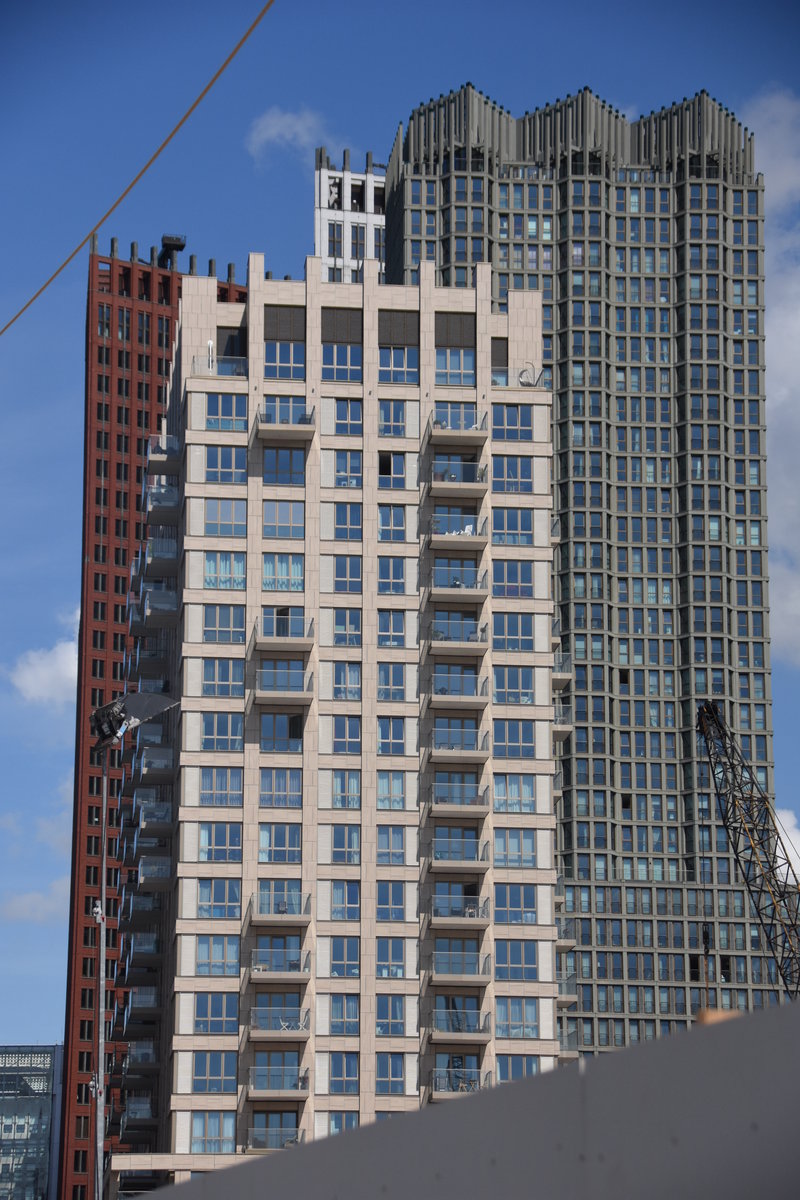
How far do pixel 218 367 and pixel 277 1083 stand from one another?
121 feet

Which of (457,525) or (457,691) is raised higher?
(457,525)

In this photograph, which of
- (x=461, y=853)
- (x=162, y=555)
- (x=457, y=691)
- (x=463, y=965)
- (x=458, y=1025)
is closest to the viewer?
(x=458, y=1025)

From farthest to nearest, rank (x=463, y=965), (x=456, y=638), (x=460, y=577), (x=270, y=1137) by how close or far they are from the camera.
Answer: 1. (x=460, y=577)
2. (x=456, y=638)
3. (x=463, y=965)
4. (x=270, y=1137)

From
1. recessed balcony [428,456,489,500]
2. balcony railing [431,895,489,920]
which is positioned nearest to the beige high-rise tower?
balcony railing [431,895,489,920]

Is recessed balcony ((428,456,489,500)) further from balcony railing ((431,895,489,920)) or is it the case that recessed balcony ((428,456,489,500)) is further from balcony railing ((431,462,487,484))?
balcony railing ((431,895,489,920))

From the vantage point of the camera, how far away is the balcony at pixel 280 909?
Result: 3632 inches

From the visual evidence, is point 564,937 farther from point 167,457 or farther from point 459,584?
point 167,457

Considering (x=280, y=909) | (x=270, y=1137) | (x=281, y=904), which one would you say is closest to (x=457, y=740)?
(x=281, y=904)

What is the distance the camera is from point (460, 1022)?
92.2m

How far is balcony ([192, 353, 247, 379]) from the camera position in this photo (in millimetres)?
101562

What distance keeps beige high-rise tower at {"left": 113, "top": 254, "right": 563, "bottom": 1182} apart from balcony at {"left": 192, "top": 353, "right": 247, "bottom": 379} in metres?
0.21

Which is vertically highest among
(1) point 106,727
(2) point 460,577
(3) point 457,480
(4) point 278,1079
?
(3) point 457,480

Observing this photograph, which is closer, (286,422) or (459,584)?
(459,584)

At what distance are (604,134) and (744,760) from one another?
6245 cm
